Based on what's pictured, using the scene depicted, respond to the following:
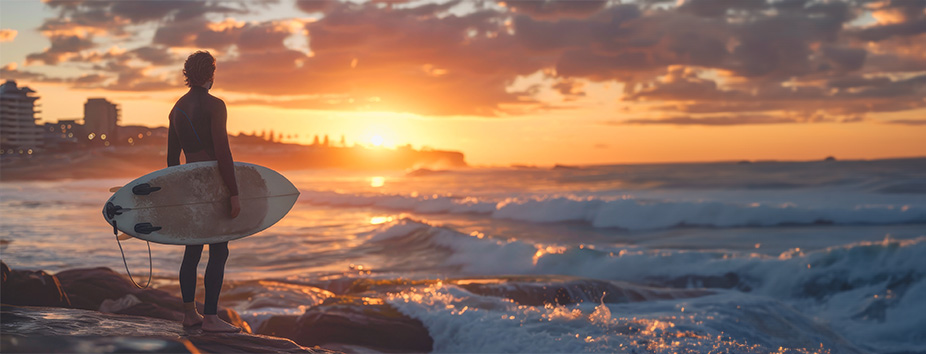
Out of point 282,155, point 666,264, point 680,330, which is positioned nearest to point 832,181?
point 666,264

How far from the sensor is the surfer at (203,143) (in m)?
4.49

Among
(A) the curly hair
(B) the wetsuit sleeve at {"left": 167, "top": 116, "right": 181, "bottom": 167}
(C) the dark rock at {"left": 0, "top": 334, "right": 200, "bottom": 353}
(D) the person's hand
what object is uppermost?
(A) the curly hair

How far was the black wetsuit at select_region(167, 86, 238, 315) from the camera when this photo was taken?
4.49 meters

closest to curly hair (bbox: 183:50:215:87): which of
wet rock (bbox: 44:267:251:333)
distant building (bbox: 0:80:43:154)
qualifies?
wet rock (bbox: 44:267:251:333)

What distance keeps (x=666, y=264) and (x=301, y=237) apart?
1041 cm

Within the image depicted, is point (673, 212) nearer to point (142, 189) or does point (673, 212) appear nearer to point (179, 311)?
point (179, 311)

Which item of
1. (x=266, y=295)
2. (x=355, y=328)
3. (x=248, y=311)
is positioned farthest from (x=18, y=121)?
(x=355, y=328)

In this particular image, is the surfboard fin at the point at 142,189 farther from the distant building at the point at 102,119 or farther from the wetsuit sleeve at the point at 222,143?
the distant building at the point at 102,119

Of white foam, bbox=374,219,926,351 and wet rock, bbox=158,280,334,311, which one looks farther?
white foam, bbox=374,219,926,351

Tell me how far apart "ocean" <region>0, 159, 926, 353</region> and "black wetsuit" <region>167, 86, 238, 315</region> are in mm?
3298

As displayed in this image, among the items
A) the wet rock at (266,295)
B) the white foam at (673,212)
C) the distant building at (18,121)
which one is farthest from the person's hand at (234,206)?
the distant building at (18,121)

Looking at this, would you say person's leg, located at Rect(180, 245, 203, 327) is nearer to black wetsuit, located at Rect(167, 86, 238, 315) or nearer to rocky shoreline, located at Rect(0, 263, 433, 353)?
black wetsuit, located at Rect(167, 86, 238, 315)

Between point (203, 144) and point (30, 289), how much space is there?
3944 mm

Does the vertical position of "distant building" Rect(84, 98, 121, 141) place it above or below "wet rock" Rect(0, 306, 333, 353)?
above
